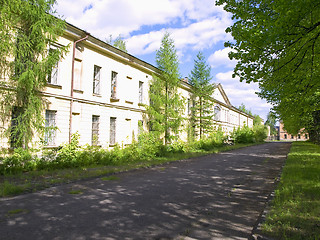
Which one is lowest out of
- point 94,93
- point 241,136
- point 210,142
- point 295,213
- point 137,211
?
point 137,211

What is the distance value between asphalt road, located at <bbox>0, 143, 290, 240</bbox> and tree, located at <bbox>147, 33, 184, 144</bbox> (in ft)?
37.3

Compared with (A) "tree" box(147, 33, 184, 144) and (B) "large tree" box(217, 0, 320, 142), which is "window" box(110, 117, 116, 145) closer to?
(A) "tree" box(147, 33, 184, 144)

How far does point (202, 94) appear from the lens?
2842 centimetres

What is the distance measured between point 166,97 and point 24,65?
11587 mm

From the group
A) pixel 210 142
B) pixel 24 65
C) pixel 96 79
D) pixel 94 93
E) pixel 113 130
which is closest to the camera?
pixel 24 65

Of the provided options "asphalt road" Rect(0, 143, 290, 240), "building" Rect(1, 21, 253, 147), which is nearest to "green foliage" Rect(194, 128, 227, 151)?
"building" Rect(1, 21, 253, 147)

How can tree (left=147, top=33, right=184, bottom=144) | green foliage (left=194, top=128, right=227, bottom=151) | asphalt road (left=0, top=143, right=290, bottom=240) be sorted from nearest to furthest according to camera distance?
asphalt road (left=0, top=143, right=290, bottom=240) → tree (left=147, top=33, right=184, bottom=144) → green foliage (left=194, top=128, right=227, bottom=151)

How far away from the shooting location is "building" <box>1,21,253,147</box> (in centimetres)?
1328

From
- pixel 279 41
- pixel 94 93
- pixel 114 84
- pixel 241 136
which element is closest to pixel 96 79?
pixel 94 93

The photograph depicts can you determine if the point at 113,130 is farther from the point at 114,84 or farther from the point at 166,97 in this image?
the point at 166,97

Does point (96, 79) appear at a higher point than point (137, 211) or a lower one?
higher

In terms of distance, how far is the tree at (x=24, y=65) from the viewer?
1023cm

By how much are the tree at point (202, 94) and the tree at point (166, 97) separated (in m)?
7.92

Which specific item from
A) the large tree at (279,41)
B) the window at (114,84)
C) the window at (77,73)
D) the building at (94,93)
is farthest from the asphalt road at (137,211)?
the window at (114,84)
